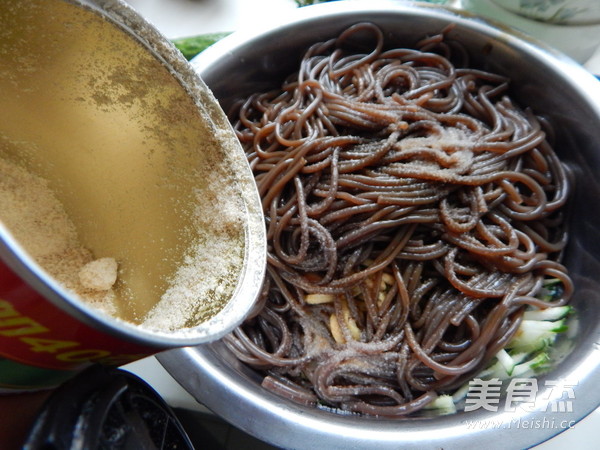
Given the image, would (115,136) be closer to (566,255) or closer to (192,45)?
(192,45)

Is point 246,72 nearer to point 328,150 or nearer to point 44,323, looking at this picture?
point 328,150

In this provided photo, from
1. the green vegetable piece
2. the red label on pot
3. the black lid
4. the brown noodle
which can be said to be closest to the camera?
the red label on pot

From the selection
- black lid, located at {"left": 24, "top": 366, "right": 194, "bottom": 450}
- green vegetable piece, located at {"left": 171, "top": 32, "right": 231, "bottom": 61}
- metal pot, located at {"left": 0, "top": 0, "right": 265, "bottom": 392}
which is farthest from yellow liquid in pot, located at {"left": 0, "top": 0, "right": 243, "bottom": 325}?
green vegetable piece, located at {"left": 171, "top": 32, "right": 231, "bottom": 61}

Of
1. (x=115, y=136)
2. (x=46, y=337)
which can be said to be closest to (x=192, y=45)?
(x=115, y=136)

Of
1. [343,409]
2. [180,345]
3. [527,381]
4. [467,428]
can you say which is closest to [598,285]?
[527,381]

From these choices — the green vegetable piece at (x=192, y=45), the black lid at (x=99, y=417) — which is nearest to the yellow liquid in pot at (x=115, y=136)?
the black lid at (x=99, y=417)

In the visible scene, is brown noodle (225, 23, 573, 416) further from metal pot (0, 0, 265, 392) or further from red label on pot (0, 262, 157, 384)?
red label on pot (0, 262, 157, 384)

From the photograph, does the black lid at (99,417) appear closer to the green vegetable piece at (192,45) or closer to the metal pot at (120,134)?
the metal pot at (120,134)
